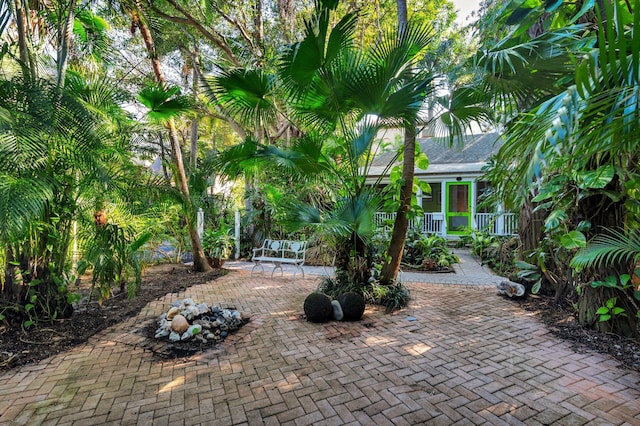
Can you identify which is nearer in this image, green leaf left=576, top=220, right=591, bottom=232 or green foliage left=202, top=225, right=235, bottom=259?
green leaf left=576, top=220, right=591, bottom=232

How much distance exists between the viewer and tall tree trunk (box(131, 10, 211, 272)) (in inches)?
256

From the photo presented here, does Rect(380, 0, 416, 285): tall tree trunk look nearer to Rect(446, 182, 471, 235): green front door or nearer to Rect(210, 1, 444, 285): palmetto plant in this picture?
Rect(210, 1, 444, 285): palmetto plant

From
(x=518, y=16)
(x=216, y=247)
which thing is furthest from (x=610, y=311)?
(x=216, y=247)

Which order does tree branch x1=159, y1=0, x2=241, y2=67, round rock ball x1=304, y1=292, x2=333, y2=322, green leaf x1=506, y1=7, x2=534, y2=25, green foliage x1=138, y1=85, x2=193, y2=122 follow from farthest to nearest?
1. tree branch x1=159, y1=0, x2=241, y2=67
2. green foliage x1=138, y1=85, x2=193, y2=122
3. round rock ball x1=304, y1=292, x2=333, y2=322
4. green leaf x1=506, y1=7, x2=534, y2=25

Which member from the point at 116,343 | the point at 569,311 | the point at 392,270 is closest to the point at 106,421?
the point at 116,343

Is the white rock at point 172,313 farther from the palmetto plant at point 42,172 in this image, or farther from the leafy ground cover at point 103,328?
the palmetto plant at point 42,172

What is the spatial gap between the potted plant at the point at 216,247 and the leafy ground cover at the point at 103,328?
2.76m

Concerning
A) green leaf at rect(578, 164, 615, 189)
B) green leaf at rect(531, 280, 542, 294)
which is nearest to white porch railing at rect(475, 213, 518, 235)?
green leaf at rect(531, 280, 542, 294)

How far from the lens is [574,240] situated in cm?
362

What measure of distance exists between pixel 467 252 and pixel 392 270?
650cm

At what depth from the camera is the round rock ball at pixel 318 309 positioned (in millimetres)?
4398

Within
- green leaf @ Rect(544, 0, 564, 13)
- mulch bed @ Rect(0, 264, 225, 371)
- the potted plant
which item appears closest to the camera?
green leaf @ Rect(544, 0, 564, 13)

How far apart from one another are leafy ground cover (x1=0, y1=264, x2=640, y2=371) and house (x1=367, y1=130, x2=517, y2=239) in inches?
221

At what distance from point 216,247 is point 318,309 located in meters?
5.17
